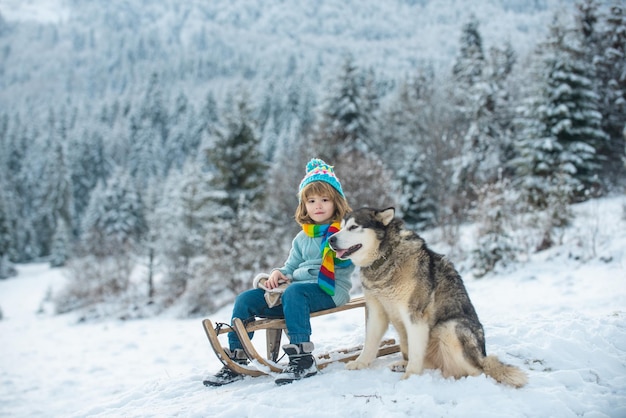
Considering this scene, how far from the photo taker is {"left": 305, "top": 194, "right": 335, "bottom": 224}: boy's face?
3.80 meters

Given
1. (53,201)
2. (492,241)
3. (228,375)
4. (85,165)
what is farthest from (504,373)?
(85,165)

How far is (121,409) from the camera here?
358 cm

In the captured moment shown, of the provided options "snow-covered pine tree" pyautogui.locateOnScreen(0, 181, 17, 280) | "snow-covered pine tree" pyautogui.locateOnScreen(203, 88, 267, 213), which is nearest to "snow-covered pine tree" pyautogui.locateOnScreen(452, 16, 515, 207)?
"snow-covered pine tree" pyautogui.locateOnScreen(203, 88, 267, 213)

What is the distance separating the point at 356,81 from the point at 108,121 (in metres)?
81.5

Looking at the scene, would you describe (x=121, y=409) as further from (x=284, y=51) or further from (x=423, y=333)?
(x=284, y=51)

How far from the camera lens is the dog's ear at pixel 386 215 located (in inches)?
127

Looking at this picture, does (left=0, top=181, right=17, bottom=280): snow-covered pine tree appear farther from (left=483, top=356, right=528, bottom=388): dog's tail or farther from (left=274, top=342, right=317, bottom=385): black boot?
(left=483, top=356, right=528, bottom=388): dog's tail

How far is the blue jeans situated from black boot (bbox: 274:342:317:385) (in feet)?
0.17

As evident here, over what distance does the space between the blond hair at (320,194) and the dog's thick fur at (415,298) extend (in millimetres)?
590

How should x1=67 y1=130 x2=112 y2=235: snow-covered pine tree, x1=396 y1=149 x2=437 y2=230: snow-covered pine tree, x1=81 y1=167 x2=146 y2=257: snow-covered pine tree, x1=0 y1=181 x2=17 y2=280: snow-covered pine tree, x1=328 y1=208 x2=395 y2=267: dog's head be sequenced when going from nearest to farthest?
x1=328 y1=208 x2=395 y2=267: dog's head, x1=396 y1=149 x2=437 y2=230: snow-covered pine tree, x1=81 y1=167 x2=146 y2=257: snow-covered pine tree, x1=0 y1=181 x2=17 y2=280: snow-covered pine tree, x1=67 y1=130 x2=112 y2=235: snow-covered pine tree

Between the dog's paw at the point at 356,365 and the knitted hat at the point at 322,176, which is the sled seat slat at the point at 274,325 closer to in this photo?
the dog's paw at the point at 356,365

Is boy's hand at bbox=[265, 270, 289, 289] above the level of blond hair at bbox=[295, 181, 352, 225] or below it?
below

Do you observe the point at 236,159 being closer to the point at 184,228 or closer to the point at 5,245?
the point at 184,228

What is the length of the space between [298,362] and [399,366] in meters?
0.82
